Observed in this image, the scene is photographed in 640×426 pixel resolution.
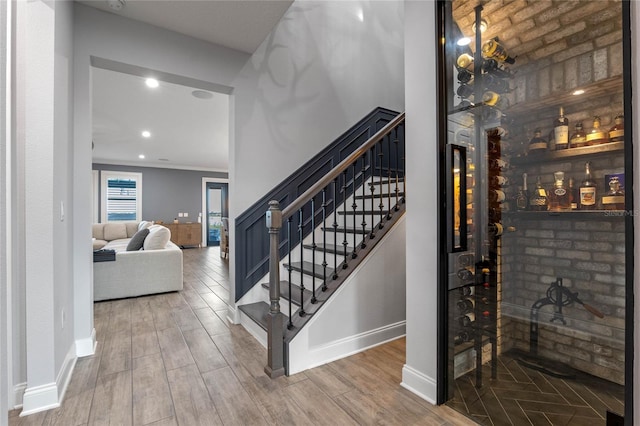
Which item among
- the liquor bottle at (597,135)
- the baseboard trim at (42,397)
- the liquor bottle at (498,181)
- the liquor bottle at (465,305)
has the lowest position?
the baseboard trim at (42,397)

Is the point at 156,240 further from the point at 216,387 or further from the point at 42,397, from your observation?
the point at 216,387

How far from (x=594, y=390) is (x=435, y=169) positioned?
118 centimetres

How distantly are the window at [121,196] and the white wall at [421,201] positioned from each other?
30.7 feet

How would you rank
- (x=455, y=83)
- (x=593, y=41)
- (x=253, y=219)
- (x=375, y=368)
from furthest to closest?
(x=253, y=219) < (x=375, y=368) < (x=455, y=83) < (x=593, y=41)

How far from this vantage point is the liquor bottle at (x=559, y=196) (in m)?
1.21

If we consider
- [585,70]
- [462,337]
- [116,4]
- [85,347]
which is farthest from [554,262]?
[116,4]

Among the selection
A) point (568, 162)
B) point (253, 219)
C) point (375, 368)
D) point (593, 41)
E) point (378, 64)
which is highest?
point (378, 64)

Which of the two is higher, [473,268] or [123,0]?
[123,0]

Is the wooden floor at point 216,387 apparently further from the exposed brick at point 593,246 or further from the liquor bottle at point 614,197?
the liquor bottle at point 614,197

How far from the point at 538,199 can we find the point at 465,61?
873 mm

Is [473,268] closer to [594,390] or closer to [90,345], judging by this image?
[594,390]

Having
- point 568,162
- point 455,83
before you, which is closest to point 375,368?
point 568,162

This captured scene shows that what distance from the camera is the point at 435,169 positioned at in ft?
5.66

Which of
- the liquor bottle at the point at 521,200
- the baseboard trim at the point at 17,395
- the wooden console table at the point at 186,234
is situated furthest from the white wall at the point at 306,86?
the wooden console table at the point at 186,234
